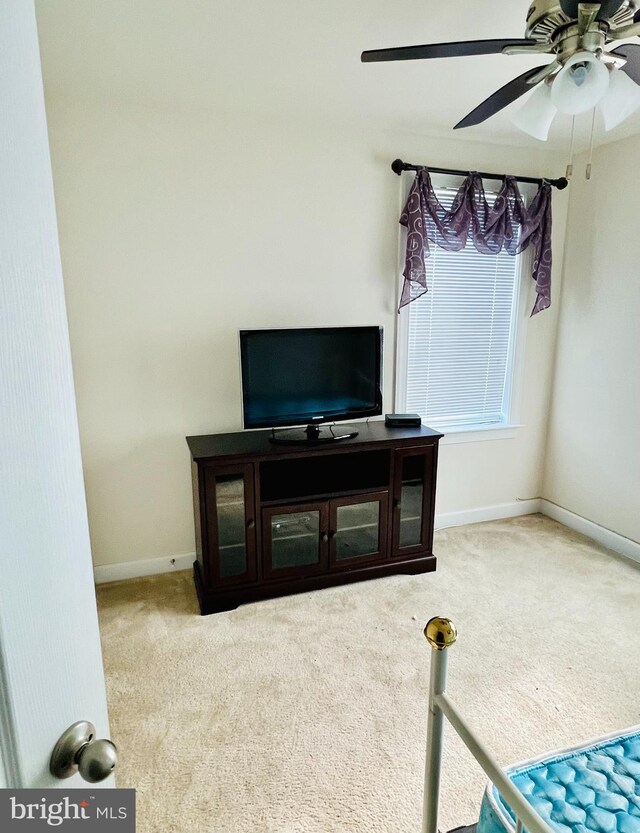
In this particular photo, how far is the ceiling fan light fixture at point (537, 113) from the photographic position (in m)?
1.69

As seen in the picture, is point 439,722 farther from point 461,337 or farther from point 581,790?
point 461,337

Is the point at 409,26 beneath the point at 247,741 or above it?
above

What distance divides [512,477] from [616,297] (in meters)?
1.48

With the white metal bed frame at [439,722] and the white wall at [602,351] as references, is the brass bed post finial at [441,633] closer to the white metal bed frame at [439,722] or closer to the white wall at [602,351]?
the white metal bed frame at [439,722]

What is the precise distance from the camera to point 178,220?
8.75ft

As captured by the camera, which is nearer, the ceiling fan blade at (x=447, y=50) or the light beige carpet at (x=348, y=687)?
the ceiling fan blade at (x=447, y=50)

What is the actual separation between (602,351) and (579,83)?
2.24m

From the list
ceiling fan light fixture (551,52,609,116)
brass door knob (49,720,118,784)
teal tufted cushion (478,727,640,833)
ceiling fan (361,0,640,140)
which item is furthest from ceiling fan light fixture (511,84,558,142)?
brass door knob (49,720,118,784)

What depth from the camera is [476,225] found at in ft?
10.3

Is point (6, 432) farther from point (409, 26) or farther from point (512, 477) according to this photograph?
point (512, 477)

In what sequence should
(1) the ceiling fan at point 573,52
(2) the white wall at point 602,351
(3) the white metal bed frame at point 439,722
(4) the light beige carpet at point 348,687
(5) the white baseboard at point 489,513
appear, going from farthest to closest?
1. (5) the white baseboard at point 489,513
2. (2) the white wall at point 602,351
3. (4) the light beige carpet at point 348,687
4. (1) the ceiling fan at point 573,52
5. (3) the white metal bed frame at point 439,722

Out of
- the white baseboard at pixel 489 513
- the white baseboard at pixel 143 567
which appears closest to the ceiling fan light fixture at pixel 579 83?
the white baseboard at pixel 489 513

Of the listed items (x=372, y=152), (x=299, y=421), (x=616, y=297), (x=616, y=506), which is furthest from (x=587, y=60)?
(x=616, y=506)

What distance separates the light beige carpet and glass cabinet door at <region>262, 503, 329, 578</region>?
181mm
